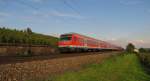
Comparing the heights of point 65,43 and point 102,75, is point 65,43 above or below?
above

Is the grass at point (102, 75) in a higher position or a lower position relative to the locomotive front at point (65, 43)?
lower

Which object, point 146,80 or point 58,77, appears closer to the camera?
point 58,77

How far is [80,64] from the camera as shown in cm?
1664

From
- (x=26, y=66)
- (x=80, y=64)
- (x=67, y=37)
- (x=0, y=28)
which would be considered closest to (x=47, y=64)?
(x=26, y=66)

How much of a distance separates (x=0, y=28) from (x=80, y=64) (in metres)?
24.7

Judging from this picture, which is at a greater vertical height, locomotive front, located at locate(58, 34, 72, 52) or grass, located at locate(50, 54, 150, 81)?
locomotive front, located at locate(58, 34, 72, 52)

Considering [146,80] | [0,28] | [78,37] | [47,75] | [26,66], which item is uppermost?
[0,28]

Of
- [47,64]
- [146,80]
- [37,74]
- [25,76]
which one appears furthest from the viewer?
[146,80]

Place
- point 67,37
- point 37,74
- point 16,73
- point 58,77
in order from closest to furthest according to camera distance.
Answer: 1. point 16,73
2. point 37,74
3. point 58,77
4. point 67,37

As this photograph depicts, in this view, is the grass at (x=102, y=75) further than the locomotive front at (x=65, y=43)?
No

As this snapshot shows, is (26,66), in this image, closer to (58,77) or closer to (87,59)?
(58,77)

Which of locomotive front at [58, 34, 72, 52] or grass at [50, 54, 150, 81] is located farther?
locomotive front at [58, 34, 72, 52]

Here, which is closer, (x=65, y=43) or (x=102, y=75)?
(x=102, y=75)

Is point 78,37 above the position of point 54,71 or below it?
above
